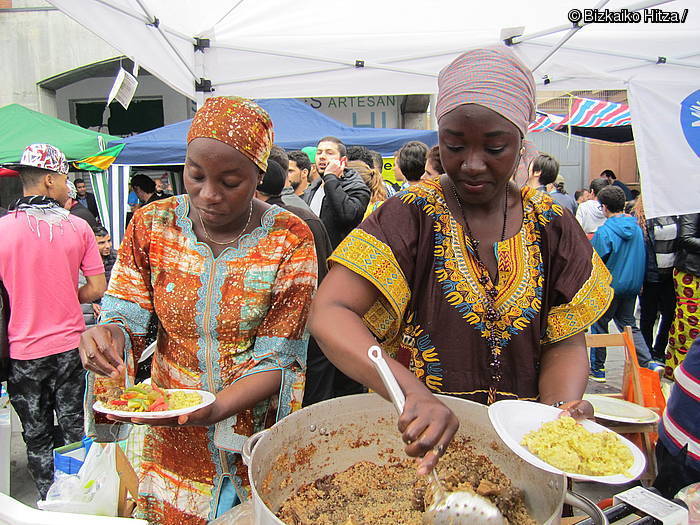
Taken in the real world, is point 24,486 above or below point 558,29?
below

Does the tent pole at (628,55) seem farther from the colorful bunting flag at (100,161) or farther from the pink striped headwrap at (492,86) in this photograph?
the colorful bunting flag at (100,161)

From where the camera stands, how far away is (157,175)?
33.9ft

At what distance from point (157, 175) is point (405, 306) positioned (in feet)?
33.1

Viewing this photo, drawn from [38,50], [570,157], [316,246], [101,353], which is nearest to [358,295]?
[101,353]

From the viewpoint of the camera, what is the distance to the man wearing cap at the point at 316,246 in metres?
2.78

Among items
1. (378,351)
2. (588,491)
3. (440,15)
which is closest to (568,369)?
(378,351)

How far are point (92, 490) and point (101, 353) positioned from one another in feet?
1.70

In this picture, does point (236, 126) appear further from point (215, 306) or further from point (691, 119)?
point (691, 119)

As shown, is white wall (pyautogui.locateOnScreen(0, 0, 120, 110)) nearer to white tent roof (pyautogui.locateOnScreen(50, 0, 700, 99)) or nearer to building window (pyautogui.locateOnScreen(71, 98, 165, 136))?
building window (pyautogui.locateOnScreen(71, 98, 165, 136))

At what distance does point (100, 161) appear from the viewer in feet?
21.2

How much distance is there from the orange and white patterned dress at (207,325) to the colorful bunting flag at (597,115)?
Answer: 29.0 ft

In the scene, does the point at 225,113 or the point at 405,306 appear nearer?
the point at 405,306

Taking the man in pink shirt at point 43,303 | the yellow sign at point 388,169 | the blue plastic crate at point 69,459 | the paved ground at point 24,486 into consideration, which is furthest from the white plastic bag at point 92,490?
the yellow sign at point 388,169

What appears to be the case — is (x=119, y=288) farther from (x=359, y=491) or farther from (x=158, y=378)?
(x=359, y=491)
